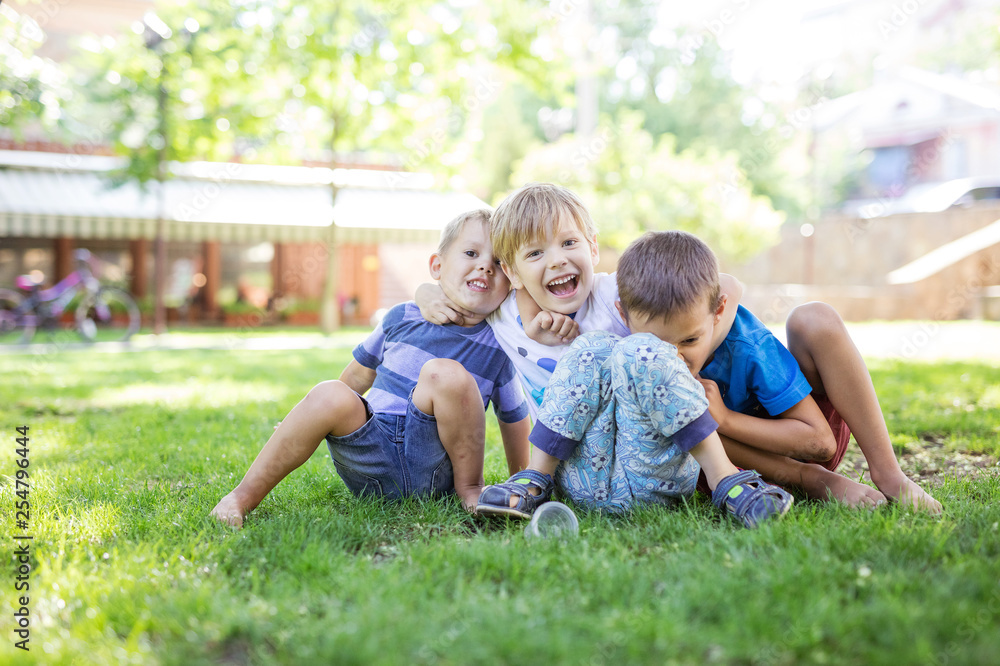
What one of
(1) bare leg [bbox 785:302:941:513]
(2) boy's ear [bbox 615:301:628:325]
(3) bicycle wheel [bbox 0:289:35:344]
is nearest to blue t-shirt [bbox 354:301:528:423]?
(2) boy's ear [bbox 615:301:628:325]

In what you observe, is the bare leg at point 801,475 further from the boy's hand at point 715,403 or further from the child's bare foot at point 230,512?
the child's bare foot at point 230,512

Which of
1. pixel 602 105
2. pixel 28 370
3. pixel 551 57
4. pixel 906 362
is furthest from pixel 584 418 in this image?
pixel 602 105

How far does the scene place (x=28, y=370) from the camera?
22.2ft

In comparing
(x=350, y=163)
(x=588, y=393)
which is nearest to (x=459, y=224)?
(x=588, y=393)

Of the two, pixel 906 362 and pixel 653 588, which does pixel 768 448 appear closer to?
pixel 653 588

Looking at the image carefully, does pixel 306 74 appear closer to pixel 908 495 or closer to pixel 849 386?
pixel 849 386

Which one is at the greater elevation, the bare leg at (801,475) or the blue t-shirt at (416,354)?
the blue t-shirt at (416,354)

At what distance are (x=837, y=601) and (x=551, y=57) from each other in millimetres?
10062

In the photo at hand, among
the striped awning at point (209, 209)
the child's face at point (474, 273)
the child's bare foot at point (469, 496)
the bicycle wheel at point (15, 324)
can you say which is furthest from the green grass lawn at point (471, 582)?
the striped awning at point (209, 209)

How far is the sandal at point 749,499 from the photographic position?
6.35 ft

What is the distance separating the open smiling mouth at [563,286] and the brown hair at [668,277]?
185 mm

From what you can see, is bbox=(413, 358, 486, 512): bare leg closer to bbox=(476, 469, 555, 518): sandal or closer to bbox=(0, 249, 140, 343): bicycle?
bbox=(476, 469, 555, 518): sandal

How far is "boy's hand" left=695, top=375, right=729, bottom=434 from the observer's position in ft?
6.83

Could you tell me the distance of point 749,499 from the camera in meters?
1.95
